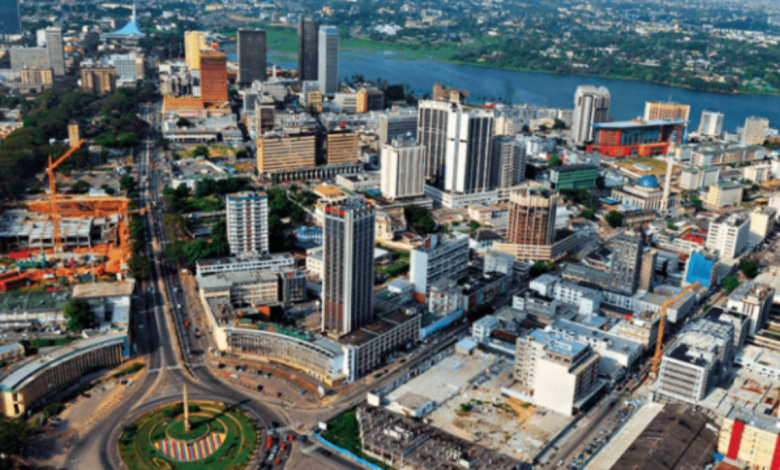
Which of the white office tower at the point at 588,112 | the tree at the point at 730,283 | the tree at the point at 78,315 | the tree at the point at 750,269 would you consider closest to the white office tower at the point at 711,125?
the white office tower at the point at 588,112

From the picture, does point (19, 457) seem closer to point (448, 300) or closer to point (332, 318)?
point (332, 318)

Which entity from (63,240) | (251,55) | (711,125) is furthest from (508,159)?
(251,55)

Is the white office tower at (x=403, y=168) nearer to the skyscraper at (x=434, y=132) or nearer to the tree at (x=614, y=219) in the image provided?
the skyscraper at (x=434, y=132)

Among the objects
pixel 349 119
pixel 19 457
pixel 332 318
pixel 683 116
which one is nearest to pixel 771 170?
pixel 683 116

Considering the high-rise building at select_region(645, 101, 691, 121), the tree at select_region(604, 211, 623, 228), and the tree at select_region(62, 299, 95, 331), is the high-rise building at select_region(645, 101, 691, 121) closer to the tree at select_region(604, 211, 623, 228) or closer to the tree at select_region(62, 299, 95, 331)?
the tree at select_region(604, 211, 623, 228)

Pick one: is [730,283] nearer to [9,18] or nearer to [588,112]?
[588,112]
